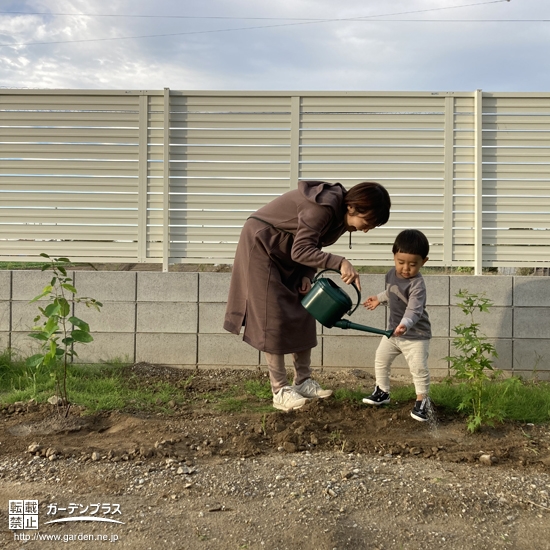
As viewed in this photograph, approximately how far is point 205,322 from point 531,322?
2574 mm

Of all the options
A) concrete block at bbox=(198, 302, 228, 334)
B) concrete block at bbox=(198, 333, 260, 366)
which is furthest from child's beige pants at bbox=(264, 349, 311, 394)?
concrete block at bbox=(198, 302, 228, 334)

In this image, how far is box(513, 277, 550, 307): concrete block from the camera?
4.56 metres

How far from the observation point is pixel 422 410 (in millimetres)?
3277

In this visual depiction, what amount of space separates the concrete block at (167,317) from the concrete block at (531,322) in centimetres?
254

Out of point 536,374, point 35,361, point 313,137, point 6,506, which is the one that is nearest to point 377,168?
point 313,137

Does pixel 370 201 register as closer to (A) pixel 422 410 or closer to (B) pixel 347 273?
(B) pixel 347 273

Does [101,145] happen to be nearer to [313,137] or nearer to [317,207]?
[313,137]


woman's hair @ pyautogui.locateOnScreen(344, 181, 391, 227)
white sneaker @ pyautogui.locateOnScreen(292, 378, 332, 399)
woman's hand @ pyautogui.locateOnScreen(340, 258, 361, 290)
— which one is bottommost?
white sneaker @ pyautogui.locateOnScreen(292, 378, 332, 399)

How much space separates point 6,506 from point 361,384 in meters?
2.66

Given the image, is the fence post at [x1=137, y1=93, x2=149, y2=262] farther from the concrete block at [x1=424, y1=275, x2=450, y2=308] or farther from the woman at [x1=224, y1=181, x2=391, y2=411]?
the concrete block at [x1=424, y1=275, x2=450, y2=308]

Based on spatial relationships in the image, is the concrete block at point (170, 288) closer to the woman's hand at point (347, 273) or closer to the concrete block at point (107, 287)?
the concrete block at point (107, 287)

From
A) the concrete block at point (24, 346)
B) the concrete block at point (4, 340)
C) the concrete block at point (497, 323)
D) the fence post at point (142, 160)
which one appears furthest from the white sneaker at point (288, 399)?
the concrete block at point (4, 340)

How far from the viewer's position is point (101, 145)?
190 inches

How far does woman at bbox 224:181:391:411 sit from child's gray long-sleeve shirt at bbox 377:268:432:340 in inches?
18.4
